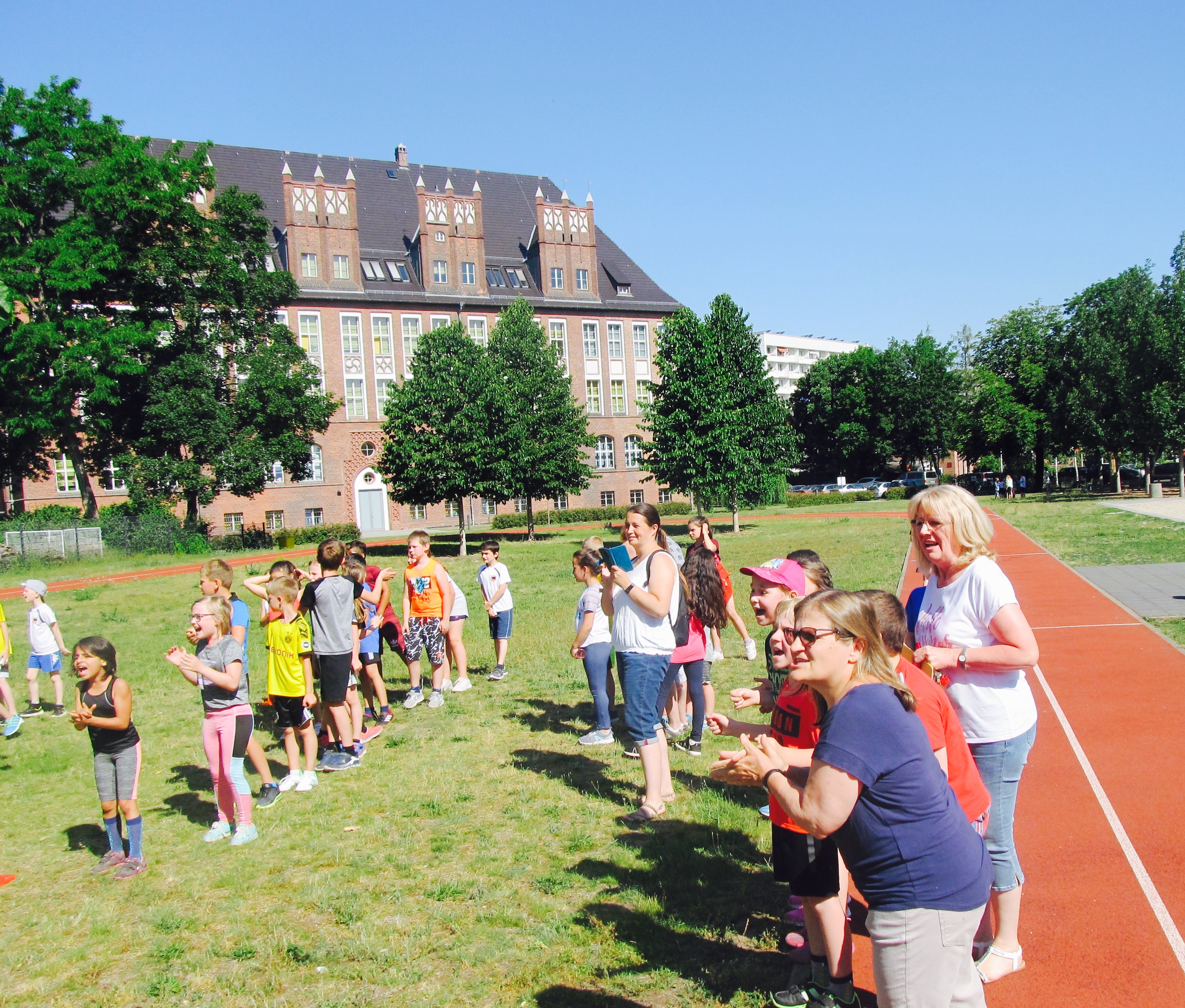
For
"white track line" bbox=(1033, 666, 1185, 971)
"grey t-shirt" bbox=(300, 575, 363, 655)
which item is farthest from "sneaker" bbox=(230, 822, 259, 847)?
"white track line" bbox=(1033, 666, 1185, 971)

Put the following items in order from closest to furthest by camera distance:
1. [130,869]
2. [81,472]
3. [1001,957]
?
1. [1001,957]
2. [130,869]
3. [81,472]

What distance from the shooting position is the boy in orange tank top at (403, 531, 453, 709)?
9969mm

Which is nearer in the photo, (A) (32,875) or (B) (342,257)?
(A) (32,875)

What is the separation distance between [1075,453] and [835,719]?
73.1 meters

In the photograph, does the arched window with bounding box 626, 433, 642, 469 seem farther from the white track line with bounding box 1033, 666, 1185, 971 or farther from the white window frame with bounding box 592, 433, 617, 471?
the white track line with bounding box 1033, 666, 1185, 971

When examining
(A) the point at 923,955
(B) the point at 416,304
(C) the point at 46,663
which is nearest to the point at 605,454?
(B) the point at 416,304

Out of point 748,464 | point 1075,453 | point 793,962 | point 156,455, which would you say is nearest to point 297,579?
point 793,962

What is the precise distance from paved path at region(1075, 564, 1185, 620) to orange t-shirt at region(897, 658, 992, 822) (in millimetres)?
11983

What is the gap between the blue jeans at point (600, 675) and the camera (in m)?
8.28

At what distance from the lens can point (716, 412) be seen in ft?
120

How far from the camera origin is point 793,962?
4.34 m

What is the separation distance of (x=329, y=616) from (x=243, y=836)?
1.87 m

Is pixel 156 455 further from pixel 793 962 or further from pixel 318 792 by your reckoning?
pixel 793 962

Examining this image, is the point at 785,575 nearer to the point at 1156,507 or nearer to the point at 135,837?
the point at 135,837
